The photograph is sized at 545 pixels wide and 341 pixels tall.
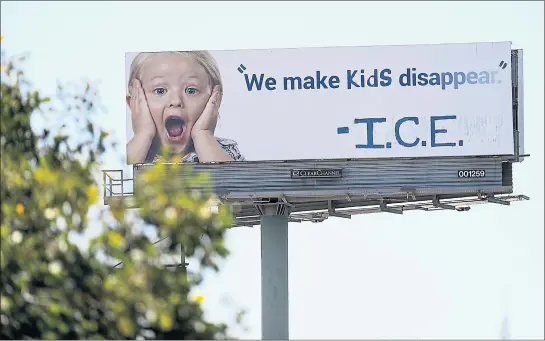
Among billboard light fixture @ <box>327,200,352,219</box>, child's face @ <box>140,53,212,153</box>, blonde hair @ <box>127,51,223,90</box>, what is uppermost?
blonde hair @ <box>127,51,223,90</box>

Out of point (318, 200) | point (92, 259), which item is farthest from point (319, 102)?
point (92, 259)

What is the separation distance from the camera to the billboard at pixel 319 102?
169 ft

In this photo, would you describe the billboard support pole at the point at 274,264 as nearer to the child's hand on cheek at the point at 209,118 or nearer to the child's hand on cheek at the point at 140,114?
the child's hand on cheek at the point at 209,118

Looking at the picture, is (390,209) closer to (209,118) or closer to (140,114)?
(209,118)

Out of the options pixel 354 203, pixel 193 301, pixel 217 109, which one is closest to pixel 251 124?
pixel 217 109

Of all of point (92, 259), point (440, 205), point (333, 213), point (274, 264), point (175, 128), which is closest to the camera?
point (92, 259)

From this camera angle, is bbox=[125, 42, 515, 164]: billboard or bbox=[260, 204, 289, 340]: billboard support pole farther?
bbox=[260, 204, 289, 340]: billboard support pole

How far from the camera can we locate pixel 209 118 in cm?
5225

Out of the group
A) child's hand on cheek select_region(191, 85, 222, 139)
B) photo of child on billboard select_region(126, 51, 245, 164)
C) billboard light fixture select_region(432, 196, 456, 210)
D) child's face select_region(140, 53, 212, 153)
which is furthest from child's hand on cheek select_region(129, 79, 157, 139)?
billboard light fixture select_region(432, 196, 456, 210)

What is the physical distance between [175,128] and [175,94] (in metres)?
1.13

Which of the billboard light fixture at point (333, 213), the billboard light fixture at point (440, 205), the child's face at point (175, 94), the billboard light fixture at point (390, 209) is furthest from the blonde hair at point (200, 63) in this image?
the billboard light fixture at point (440, 205)

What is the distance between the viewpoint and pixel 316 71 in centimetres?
5244

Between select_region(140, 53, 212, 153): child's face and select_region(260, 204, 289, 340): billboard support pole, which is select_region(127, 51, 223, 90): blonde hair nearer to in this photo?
select_region(140, 53, 212, 153): child's face

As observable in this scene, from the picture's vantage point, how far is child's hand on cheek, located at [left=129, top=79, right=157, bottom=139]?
52281mm
